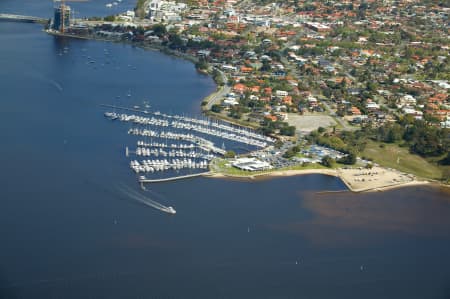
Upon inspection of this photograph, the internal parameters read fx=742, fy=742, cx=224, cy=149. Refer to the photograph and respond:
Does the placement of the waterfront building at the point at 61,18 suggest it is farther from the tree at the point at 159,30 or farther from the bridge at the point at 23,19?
the tree at the point at 159,30

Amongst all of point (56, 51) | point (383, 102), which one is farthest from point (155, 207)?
point (56, 51)

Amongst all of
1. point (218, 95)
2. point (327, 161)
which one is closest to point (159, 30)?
point (218, 95)

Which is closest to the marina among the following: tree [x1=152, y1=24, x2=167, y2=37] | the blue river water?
the blue river water

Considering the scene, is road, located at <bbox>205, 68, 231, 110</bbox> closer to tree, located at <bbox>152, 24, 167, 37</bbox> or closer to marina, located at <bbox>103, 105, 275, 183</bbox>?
marina, located at <bbox>103, 105, 275, 183</bbox>

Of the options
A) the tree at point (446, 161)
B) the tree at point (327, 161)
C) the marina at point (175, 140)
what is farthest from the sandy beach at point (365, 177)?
the tree at point (446, 161)

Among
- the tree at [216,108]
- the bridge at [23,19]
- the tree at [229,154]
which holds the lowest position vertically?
the tree at [229,154]

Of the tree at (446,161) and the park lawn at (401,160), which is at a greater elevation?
the tree at (446,161)
